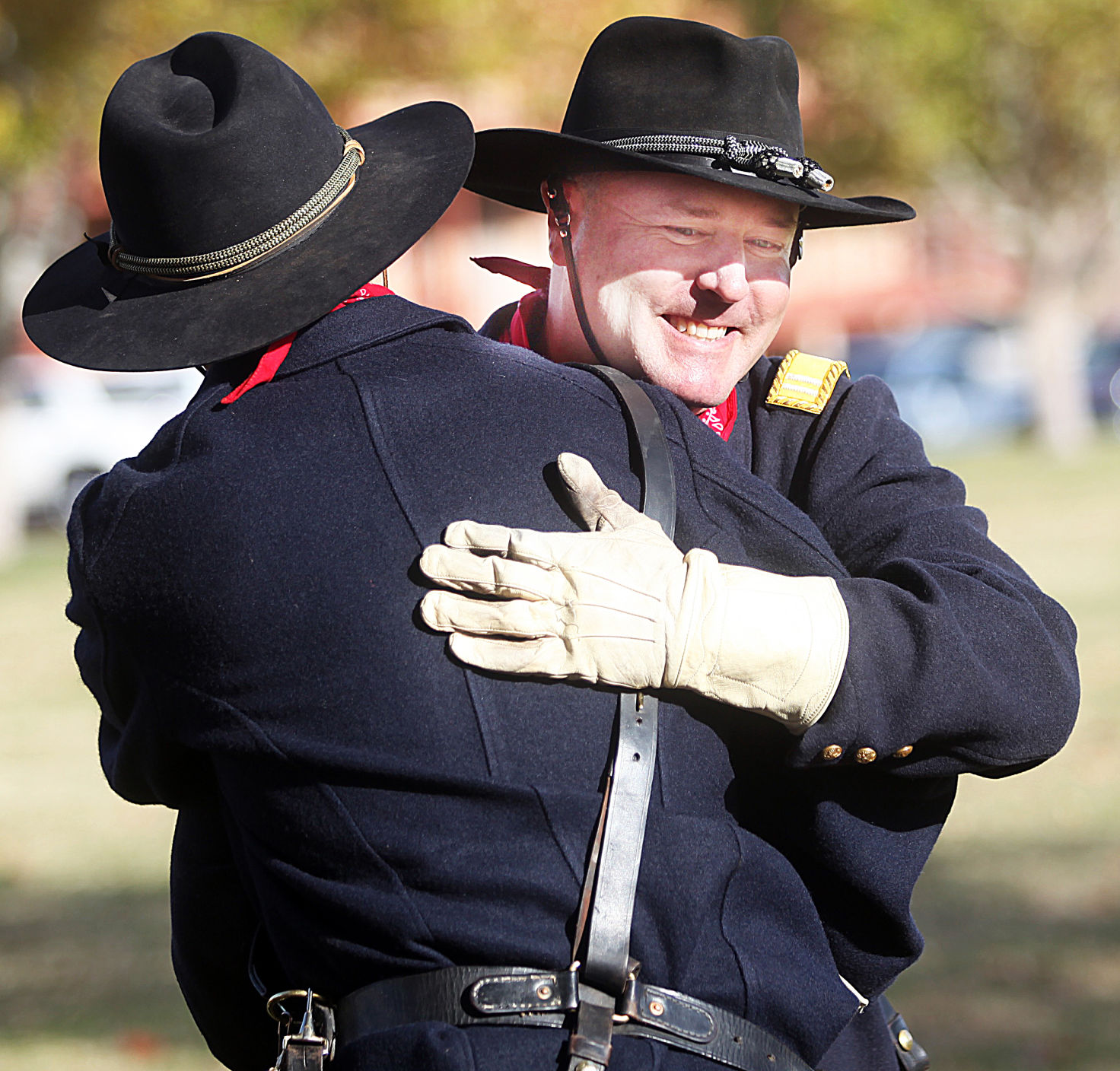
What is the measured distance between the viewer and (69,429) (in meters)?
16.9

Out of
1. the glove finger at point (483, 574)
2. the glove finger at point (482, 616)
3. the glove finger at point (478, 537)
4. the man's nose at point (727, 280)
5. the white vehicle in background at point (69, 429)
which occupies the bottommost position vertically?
the glove finger at point (482, 616)

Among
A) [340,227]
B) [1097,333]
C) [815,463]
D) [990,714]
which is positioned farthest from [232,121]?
[1097,333]

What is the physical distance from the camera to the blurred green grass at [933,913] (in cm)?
459

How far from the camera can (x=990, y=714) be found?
5.51 feet

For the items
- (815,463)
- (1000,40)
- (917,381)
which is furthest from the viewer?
(917,381)

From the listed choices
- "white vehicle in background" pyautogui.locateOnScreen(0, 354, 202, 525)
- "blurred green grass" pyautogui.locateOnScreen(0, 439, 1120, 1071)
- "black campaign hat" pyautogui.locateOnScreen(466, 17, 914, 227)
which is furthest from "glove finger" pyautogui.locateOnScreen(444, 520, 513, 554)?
"white vehicle in background" pyautogui.locateOnScreen(0, 354, 202, 525)

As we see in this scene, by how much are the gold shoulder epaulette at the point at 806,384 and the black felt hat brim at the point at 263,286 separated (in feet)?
1.89

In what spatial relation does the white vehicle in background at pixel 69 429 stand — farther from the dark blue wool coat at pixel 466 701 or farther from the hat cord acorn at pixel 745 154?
the dark blue wool coat at pixel 466 701

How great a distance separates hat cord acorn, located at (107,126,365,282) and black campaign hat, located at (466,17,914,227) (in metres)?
0.50

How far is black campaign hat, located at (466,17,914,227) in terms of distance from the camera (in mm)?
2150

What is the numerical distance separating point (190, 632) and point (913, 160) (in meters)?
19.4

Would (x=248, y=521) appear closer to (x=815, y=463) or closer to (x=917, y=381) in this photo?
(x=815, y=463)

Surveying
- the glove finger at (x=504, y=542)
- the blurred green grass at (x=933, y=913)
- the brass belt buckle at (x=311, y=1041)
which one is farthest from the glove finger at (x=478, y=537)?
the blurred green grass at (x=933, y=913)

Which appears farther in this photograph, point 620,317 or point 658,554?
point 620,317
